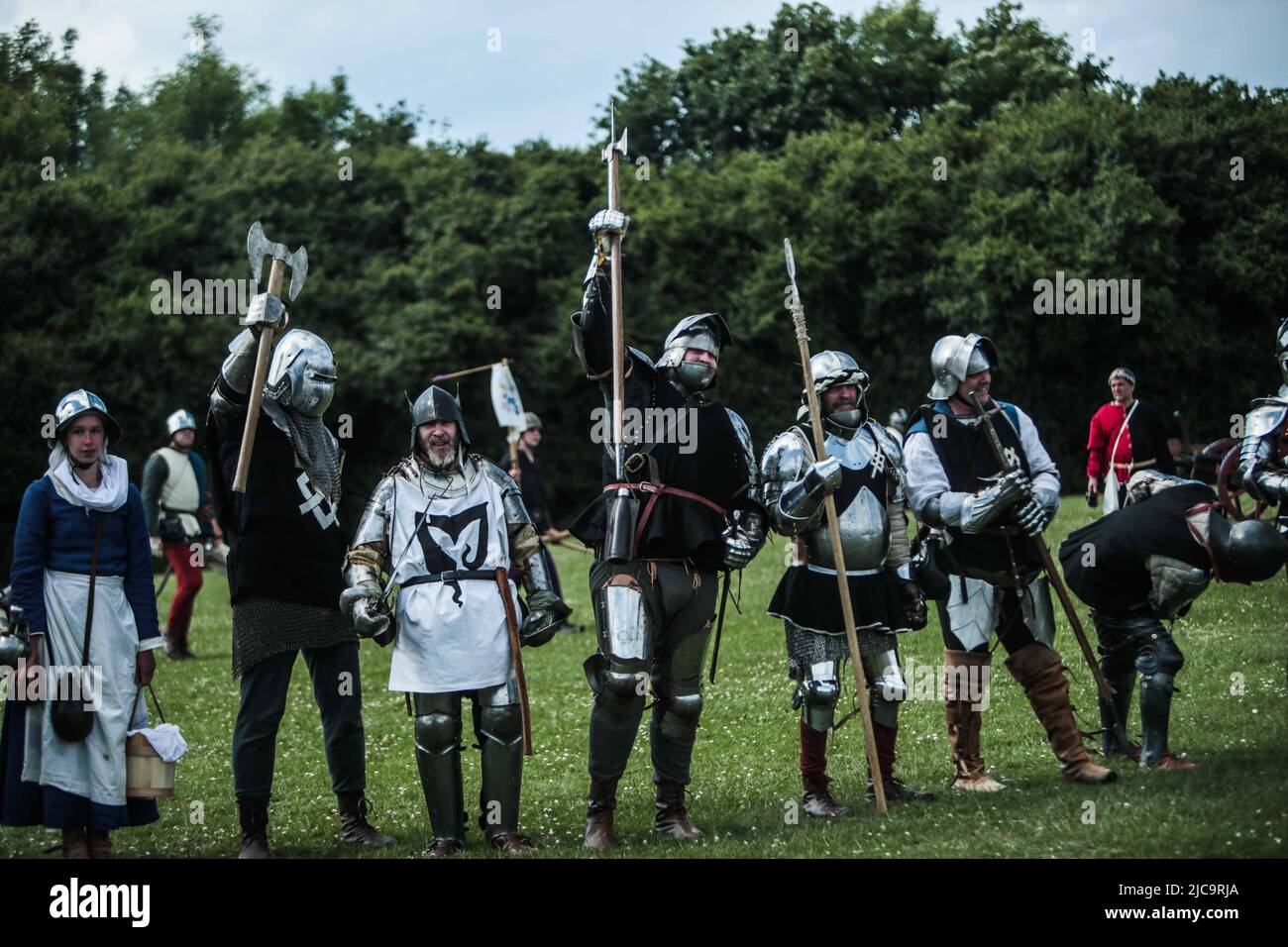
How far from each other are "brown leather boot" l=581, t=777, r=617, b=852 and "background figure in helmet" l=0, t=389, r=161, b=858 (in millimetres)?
1900

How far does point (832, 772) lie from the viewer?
8359 millimetres

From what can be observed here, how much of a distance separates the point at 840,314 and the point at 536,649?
16.2m

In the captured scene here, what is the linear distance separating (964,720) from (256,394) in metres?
3.63

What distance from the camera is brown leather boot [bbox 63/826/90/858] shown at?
667cm

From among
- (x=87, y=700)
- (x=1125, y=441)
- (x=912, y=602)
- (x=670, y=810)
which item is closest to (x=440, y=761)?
(x=670, y=810)

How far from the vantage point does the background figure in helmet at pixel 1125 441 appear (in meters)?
13.0

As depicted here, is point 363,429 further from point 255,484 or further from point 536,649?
point 255,484

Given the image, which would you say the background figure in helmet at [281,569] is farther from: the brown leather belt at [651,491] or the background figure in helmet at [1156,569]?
the background figure in helmet at [1156,569]

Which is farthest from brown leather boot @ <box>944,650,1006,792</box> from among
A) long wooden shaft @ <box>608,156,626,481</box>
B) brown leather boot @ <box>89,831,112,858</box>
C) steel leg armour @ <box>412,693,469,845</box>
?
brown leather boot @ <box>89,831,112,858</box>

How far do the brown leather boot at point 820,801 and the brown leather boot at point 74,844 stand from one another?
10.4 feet

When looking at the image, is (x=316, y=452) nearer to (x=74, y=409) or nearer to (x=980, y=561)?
(x=74, y=409)

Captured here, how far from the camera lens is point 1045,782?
24.7 feet

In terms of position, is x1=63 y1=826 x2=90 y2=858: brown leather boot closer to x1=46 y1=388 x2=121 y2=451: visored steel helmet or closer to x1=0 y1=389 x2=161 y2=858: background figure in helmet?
x1=0 y1=389 x2=161 y2=858: background figure in helmet

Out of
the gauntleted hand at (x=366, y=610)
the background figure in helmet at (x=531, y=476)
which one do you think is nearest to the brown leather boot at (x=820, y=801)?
the gauntleted hand at (x=366, y=610)
